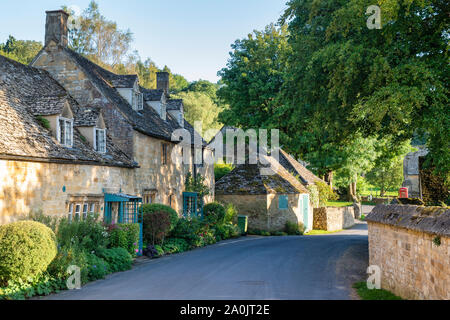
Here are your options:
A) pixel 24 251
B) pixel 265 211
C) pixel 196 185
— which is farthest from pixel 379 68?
pixel 265 211

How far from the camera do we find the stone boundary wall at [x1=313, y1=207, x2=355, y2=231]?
3838 centimetres

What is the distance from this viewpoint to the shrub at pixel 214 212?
1070 inches

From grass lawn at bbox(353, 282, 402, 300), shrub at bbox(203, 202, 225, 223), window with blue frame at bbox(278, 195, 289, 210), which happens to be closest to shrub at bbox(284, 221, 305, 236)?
window with blue frame at bbox(278, 195, 289, 210)

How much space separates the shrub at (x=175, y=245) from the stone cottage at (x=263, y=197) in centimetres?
1192

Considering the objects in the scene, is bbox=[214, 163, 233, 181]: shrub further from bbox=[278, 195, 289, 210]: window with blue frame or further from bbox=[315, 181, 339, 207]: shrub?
bbox=[315, 181, 339, 207]: shrub

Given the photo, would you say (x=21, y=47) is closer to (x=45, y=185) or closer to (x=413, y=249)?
(x=45, y=185)

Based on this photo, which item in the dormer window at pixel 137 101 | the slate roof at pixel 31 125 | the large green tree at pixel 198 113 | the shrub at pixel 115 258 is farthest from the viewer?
the large green tree at pixel 198 113

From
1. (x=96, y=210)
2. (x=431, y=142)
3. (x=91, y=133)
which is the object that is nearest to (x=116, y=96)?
(x=91, y=133)

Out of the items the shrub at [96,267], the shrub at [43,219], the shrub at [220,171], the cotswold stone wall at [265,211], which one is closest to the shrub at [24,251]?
the shrub at [96,267]

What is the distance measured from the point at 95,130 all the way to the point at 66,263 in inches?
338

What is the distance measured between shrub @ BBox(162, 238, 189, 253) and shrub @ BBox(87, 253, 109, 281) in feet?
18.3

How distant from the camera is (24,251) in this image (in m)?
10.7

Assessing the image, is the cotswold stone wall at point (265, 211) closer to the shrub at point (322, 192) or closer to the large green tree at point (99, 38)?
the shrub at point (322, 192)

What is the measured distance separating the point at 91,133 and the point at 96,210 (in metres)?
3.39
